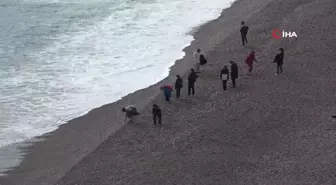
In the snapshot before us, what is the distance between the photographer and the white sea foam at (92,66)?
25.9 meters

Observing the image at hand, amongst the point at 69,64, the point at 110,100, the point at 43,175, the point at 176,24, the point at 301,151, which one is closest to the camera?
the point at 301,151

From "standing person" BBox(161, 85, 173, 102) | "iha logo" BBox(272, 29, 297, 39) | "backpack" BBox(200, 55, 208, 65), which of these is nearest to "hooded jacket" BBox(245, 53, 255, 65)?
"backpack" BBox(200, 55, 208, 65)

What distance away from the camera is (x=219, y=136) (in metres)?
20.4

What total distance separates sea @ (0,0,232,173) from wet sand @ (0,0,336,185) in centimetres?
185

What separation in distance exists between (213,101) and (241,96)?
1139 mm

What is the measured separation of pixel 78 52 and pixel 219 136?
1647 centimetres

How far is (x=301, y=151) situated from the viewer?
18.9 m

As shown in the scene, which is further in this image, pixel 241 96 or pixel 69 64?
pixel 69 64

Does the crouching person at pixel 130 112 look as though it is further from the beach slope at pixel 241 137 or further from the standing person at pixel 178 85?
the standing person at pixel 178 85

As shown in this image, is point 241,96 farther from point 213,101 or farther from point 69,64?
point 69,64

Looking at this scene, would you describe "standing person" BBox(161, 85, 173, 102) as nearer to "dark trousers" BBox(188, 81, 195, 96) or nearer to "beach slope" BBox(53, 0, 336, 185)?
"beach slope" BBox(53, 0, 336, 185)

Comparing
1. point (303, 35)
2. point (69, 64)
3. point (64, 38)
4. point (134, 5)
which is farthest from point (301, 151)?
point (134, 5)

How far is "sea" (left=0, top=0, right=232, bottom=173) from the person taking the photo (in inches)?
1040

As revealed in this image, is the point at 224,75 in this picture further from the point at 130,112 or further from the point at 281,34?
the point at 281,34
